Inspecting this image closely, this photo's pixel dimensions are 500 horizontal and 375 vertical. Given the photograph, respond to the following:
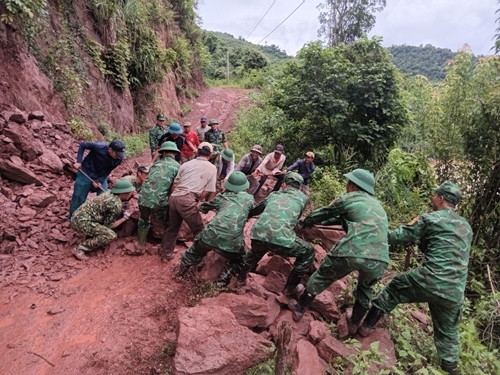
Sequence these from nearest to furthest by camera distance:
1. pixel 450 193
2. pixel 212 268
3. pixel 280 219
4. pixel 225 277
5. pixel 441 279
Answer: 1. pixel 441 279
2. pixel 450 193
3. pixel 280 219
4. pixel 225 277
5. pixel 212 268

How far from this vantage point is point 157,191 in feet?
15.5

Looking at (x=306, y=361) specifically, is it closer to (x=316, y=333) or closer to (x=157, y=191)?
(x=316, y=333)

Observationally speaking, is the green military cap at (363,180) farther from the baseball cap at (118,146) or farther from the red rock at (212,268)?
the baseball cap at (118,146)

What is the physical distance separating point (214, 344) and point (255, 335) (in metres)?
0.45

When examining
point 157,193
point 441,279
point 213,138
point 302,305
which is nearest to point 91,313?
point 157,193

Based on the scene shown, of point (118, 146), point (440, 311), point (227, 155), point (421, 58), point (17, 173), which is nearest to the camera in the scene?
point (440, 311)

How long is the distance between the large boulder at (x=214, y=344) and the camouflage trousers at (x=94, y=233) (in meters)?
2.22

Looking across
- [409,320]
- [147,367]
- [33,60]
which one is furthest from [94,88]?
[409,320]

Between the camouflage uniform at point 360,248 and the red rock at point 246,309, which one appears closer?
the camouflage uniform at point 360,248

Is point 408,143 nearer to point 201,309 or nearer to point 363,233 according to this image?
point 363,233

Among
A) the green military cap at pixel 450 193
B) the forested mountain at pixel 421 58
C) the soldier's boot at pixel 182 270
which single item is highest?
the forested mountain at pixel 421 58

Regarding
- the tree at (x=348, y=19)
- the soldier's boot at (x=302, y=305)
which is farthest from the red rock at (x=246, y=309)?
the tree at (x=348, y=19)

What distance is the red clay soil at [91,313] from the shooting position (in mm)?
3066

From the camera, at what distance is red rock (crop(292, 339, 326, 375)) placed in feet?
9.08
